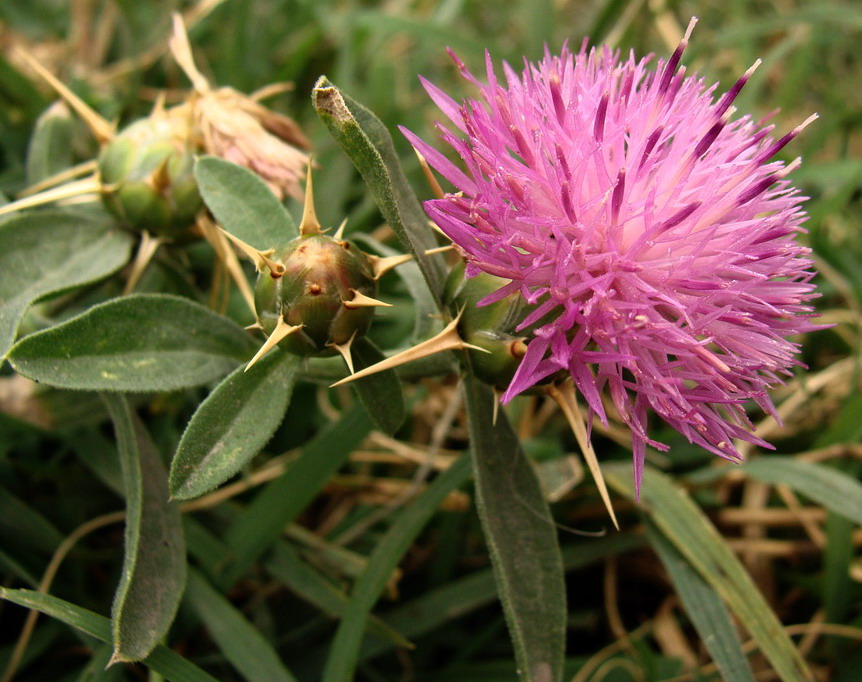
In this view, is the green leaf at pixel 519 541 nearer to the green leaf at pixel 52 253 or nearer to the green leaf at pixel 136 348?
the green leaf at pixel 136 348

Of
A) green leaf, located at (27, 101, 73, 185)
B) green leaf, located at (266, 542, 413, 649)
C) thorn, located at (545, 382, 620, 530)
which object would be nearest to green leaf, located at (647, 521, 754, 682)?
thorn, located at (545, 382, 620, 530)

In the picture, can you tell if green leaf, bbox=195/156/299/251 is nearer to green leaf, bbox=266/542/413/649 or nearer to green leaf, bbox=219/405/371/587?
green leaf, bbox=219/405/371/587

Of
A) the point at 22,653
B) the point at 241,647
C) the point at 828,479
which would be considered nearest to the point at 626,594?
the point at 828,479

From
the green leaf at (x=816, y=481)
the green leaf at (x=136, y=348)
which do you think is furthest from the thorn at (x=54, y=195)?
the green leaf at (x=816, y=481)

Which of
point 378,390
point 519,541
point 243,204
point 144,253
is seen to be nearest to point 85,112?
point 144,253

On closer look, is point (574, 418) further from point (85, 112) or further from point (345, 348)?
point (85, 112)

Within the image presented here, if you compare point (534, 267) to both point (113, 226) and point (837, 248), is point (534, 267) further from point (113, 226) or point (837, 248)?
point (837, 248)
